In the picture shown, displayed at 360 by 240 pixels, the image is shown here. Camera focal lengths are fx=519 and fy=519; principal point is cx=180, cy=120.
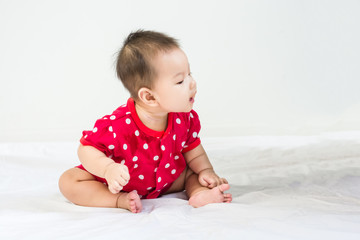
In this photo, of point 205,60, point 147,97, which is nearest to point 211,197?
point 147,97

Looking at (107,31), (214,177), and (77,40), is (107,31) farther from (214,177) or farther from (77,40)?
(214,177)

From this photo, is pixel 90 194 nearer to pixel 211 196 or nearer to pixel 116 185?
pixel 116 185

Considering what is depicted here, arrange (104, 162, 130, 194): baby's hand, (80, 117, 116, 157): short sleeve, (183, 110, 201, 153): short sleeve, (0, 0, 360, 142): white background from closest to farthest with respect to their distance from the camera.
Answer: (104, 162, 130, 194): baby's hand, (80, 117, 116, 157): short sleeve, (183, 110, 201, 153): short sleeve, (0, 0, 360, 142): white background

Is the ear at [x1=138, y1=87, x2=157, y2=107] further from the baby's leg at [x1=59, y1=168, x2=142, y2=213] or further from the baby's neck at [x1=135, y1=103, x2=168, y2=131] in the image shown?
the baby's leg at [x1=59, y1=168, x2=142, y2=213]

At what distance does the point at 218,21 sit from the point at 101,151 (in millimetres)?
1086

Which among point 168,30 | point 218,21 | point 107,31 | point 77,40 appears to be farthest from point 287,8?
point 77,40

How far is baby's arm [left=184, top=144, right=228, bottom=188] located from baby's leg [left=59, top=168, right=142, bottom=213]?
0.63 ft

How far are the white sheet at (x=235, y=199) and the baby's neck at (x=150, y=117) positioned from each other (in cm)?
18

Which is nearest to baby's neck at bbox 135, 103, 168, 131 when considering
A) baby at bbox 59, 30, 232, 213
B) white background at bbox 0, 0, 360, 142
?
baby at bbox 59, 30, 232, 213

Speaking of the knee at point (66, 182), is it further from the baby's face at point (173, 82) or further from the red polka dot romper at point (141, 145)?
the baby's face at point (173, 82)

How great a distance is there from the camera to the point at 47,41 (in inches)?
85.0

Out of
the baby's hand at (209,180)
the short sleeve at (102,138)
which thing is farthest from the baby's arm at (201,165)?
the short sleeve at (102,138)

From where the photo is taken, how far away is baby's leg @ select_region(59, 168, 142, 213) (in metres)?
1.16

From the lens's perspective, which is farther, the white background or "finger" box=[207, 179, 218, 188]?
the white background
